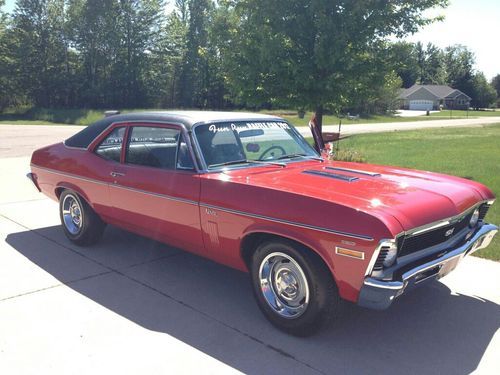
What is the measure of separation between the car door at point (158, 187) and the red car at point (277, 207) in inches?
0.5

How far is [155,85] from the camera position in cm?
4825

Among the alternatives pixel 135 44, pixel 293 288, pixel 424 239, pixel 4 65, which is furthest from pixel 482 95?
pixel 293 288

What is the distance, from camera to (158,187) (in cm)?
430

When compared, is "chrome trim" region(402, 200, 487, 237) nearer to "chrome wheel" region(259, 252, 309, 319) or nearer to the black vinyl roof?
"chrome wheel" region(259, 252, 309, 319)

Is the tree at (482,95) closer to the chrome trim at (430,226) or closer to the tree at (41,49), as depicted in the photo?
the tree at (41,49)

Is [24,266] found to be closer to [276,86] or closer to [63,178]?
[63,178]

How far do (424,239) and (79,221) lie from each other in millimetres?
3903

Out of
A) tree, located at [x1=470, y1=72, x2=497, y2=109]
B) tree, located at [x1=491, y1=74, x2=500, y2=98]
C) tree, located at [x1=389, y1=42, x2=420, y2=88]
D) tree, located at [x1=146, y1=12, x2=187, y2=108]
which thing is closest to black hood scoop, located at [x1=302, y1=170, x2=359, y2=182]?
tree, located at [x1=389, y1=42, x2=420, y2=88]

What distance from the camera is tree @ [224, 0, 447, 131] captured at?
9.77m

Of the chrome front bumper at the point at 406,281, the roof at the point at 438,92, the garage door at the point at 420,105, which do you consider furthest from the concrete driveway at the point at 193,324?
the roof at the point at 438,92

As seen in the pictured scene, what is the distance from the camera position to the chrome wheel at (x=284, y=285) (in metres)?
3.41

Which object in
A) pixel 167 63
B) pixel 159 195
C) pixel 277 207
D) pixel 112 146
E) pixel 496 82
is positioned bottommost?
pixel 159 195

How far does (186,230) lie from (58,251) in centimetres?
202

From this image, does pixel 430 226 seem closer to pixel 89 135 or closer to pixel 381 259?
pixel 381 259
